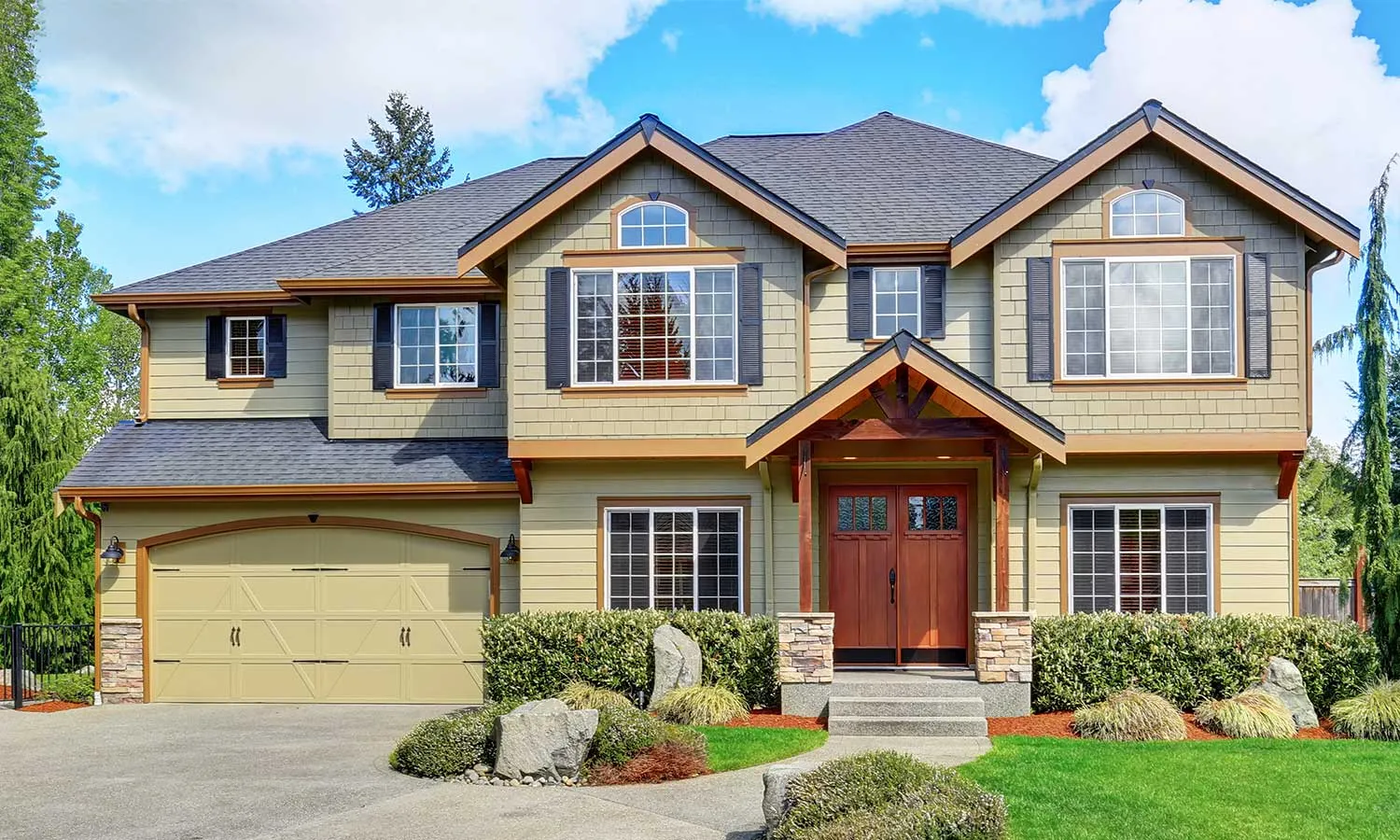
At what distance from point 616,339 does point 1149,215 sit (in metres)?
6.41

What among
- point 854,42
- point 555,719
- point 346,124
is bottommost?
point 555,719

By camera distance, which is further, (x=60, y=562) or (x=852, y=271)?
(x=60, y=562)

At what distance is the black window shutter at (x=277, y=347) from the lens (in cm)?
1696

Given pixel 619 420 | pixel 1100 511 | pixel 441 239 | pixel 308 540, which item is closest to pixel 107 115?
pixel 441 239

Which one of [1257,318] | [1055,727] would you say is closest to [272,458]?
[1055,727]

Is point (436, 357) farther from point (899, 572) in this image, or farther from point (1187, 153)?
point (1187, 153)

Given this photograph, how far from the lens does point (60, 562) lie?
61.2ft

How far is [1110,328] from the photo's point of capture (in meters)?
14.4

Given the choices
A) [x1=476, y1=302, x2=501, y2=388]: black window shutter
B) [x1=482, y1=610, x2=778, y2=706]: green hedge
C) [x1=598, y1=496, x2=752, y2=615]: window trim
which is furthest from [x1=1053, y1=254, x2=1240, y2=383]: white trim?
[x1=476, y1=302, x2=501, y2=388]: black window shutter

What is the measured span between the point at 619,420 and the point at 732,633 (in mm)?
2843

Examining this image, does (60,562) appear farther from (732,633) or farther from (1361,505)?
(1361,505)

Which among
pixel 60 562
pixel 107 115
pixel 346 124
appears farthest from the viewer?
pixel 346 124

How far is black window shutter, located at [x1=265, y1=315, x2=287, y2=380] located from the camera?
17.0 metres

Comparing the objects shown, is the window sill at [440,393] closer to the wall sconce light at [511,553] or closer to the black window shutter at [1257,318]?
the wall sconce light at [511,553]
